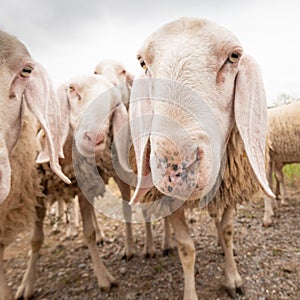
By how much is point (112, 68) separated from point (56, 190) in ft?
5.31

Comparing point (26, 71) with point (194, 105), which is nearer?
point (194, 105)

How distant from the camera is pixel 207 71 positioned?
4.52 ft

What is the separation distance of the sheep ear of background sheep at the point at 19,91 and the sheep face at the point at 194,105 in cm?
58

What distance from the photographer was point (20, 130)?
1.61 meters

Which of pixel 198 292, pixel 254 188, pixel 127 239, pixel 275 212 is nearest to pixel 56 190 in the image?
pixel 127 239

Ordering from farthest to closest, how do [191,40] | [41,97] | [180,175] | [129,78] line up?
[129,78] < [41,97] < [191,40] < [180,175]

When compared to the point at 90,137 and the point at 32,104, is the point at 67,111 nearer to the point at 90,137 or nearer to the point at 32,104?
the point at 90,137

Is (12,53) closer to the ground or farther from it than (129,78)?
closer to the ground

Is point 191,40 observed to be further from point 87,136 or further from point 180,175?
point 87,136

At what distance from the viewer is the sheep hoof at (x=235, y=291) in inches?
89.2

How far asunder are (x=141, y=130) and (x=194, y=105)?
430 mm

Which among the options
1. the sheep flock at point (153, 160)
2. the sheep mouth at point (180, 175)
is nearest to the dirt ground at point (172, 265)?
the sheep flock at point (153, 160)

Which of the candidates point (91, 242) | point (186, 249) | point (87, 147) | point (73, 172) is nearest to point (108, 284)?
point (91, 242)

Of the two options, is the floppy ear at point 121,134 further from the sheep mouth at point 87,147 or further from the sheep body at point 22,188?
the sheep body at point 22,188
